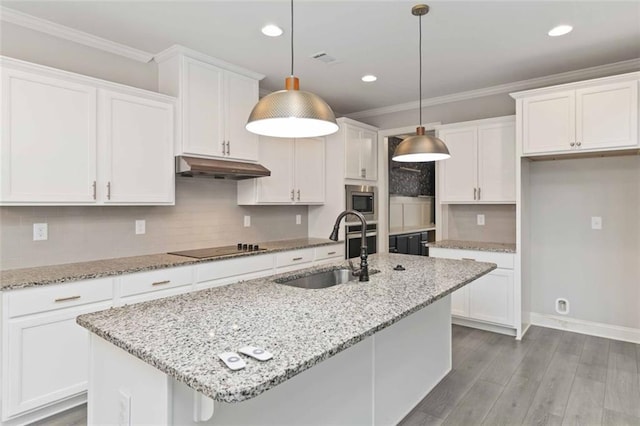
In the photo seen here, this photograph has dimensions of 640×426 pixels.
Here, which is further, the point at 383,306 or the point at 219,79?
the point at 219,79

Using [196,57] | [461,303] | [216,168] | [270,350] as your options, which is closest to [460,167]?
[461,303]

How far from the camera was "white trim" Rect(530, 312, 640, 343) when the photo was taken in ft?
11.4

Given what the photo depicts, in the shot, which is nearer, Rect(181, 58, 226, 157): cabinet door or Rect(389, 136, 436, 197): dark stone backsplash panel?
Rect(181, 58, 226, 157): cabinet door

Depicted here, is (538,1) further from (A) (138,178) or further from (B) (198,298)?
(A) (138,178)

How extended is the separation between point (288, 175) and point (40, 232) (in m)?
2.35

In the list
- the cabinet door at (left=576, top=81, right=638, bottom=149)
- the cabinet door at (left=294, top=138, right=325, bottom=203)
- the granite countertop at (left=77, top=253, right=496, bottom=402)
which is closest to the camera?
the granite countertop at (left=77, top=253, right=496, bottom=402)

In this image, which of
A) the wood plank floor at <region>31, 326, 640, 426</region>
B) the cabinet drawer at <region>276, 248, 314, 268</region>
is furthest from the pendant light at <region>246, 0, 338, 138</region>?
the cabinet drawer at <region>276, 248, 314, 268</region>

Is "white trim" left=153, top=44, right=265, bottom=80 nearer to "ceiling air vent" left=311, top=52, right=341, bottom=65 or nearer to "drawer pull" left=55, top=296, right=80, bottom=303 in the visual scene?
"ceiling air vent" left=311, top=52, right=341, bottom=65

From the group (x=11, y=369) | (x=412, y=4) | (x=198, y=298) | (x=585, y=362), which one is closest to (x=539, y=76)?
(x=412, y=4)

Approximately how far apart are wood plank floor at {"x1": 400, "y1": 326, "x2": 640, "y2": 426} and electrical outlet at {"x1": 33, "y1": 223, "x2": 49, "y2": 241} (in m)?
2.74

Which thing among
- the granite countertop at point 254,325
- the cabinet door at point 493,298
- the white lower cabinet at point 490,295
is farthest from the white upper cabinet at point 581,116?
the granite countertop at point 254,325

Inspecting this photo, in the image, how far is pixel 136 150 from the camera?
2928 mm

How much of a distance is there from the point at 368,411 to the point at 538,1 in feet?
8.90

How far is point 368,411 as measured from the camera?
1915 mm
